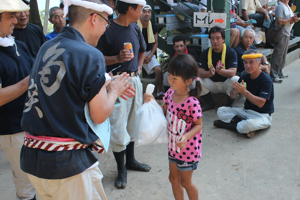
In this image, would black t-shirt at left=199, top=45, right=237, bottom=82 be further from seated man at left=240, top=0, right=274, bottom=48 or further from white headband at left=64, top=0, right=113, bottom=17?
white headband at left=64, top=0, right=113, bottom=17

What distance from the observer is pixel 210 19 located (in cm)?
515

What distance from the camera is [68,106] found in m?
1.52

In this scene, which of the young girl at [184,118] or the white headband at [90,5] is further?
the young girl at [184,118]

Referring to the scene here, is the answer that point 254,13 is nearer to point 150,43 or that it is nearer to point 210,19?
point 210,19

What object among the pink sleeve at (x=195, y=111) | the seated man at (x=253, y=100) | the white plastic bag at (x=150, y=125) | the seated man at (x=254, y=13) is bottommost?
the seated man at (x=253, y=100)

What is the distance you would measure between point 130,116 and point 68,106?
1.82m

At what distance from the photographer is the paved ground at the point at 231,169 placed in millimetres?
2949

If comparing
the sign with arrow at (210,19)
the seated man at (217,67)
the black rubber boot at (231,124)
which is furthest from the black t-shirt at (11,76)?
the sign with arrow at (210,19)

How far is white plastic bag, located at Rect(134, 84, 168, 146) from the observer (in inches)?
95.3

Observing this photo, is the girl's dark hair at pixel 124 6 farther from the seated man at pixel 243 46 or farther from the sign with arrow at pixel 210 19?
the seated man at pixel 243 46

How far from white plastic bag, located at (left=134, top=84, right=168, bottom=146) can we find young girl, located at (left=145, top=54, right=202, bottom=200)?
62mm

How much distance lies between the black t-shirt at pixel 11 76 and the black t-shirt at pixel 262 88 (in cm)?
311

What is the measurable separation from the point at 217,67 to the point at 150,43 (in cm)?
185

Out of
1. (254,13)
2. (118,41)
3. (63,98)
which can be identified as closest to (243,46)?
(254,13)
